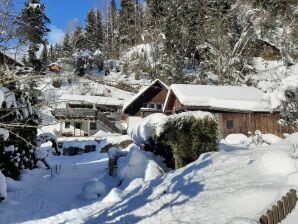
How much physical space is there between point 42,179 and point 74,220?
7360 mm

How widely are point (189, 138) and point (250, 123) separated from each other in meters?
19.7

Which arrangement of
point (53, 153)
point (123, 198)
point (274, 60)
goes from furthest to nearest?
point (274, 60), point (53, 153), point (123, 198)

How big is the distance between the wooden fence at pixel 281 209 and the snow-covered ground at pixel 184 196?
0.23 m

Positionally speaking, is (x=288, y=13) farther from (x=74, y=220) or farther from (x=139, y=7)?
(x=74, y=220)

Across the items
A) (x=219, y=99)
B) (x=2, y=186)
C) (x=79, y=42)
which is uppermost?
(x=79, y=42)

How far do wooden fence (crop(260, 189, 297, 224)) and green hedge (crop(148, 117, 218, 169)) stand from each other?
676 centimetres

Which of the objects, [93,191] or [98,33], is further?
[98,33]

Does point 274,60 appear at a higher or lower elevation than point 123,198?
higher

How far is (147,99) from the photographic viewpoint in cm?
4781

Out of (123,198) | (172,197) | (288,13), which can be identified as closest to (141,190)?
(123,198)

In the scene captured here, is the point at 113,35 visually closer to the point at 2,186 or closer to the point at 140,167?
the point at 140,167

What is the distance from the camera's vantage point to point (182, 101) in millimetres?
33125

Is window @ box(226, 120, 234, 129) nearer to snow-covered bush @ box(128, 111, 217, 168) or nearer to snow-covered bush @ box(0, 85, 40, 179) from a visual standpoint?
snow-covered bush @ box(128, 111, 217, 168)

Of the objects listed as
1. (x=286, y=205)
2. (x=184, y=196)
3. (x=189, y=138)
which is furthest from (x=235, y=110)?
(x=286, y=205)
